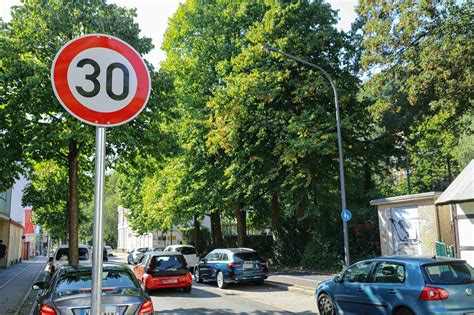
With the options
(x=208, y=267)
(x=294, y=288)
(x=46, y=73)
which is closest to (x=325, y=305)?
(x=294, y=288)

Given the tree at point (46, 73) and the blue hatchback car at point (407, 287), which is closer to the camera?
the blue hatchback car at point (407, 287)

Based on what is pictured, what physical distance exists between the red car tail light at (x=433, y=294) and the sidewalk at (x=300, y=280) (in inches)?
313

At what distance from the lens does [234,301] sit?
13539 millimetres

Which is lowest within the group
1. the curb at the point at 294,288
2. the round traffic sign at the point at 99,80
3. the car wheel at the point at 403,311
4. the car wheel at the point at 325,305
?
the curb at the point at 294,288

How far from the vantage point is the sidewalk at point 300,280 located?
15.7 metres

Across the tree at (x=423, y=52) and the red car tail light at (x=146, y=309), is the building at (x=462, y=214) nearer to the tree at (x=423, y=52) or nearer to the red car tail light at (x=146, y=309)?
the tree at (x=423, y=52)

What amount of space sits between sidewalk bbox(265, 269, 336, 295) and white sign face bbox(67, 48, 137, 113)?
524 inches

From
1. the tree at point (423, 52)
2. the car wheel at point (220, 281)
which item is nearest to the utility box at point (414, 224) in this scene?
the tree at point (423, 52)

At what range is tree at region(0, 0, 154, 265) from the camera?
11789 mm

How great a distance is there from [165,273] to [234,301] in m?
3.42

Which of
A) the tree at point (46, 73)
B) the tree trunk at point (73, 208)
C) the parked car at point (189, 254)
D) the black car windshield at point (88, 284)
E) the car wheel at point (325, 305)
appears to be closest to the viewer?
the black car windshield at point (88, 284)

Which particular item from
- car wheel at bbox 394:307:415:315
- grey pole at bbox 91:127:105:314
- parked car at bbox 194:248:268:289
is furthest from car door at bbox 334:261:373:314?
parked car at bbox 194:248:268:289

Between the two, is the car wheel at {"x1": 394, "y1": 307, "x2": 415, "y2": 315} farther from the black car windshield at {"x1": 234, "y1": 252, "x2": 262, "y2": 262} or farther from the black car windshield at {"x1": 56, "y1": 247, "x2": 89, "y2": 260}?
the black car windshield at {"x1": 56, "y1": 247, "x2": 89, "y2": 260}

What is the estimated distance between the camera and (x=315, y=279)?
58.7 feet
